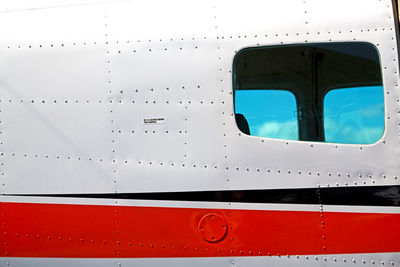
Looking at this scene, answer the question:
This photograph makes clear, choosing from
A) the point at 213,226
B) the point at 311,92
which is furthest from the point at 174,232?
the point at 311,92

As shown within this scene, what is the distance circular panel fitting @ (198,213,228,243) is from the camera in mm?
3104

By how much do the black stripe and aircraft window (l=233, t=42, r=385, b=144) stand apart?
0.35m

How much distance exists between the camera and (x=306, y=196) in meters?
3.02

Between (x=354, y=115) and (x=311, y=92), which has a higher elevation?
(x=311, y=92)

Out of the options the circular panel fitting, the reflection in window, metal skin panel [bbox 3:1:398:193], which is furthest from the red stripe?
the reflection in window

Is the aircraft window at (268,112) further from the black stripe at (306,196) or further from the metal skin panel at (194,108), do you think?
the black stripe at (306,196)

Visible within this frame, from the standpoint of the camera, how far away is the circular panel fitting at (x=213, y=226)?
310 cm

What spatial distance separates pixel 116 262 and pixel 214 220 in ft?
A: 2.65

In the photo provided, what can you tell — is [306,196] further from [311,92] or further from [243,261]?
[311,92]

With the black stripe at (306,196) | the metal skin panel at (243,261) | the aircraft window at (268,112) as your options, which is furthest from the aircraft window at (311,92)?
the metal skin panel at (243,261)

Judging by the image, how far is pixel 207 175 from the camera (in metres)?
3.13

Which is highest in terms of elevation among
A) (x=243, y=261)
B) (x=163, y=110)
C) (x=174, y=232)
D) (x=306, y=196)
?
(x=163, y=110)

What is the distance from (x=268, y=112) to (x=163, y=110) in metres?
0.78

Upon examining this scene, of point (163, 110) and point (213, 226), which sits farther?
point (163, 110)
